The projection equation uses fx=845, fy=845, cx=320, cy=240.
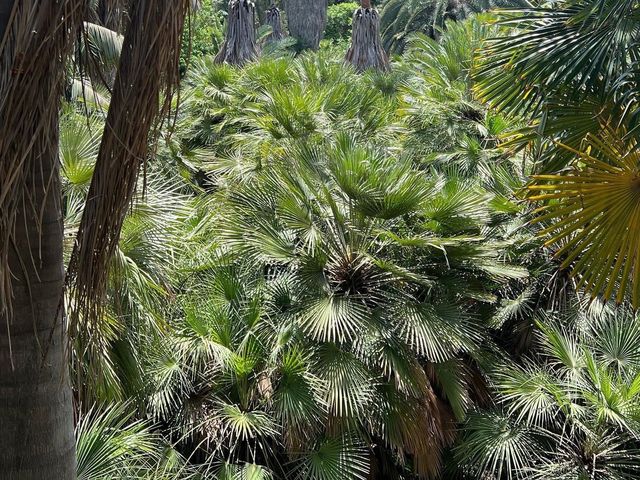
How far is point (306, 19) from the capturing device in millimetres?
23094

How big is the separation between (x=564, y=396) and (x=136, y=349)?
3.89m

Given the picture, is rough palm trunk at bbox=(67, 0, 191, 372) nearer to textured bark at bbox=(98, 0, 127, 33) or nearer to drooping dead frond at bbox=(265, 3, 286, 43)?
textured bark at bbox=(98, 0, 127, 33)

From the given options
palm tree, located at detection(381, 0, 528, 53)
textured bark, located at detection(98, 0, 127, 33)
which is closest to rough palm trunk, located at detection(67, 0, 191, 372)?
textured bark, located at detection(98, 0, 127, 33)

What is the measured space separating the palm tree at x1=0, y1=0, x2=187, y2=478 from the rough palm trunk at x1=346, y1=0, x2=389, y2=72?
13.0m

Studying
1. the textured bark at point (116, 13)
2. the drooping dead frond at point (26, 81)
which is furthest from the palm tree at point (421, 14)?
the drooping dead frond at point (26, 81)

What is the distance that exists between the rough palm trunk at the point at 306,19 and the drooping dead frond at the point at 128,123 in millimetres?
20428

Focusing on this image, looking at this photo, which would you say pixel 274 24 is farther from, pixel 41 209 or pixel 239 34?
pixel 41 209

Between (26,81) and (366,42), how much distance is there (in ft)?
46.3

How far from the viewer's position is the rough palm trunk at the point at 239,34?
1499 cm

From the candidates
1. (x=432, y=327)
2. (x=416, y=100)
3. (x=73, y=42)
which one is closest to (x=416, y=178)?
(x=432, y=327)

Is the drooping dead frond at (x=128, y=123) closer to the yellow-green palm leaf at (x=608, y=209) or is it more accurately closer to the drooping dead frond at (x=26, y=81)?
the drooping dead frond at (x=26, y=81)

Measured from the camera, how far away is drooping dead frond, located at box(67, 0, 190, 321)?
2939 millimetres

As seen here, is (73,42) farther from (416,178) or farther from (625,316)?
(625,316)

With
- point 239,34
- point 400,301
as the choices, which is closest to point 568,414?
point 400,301
